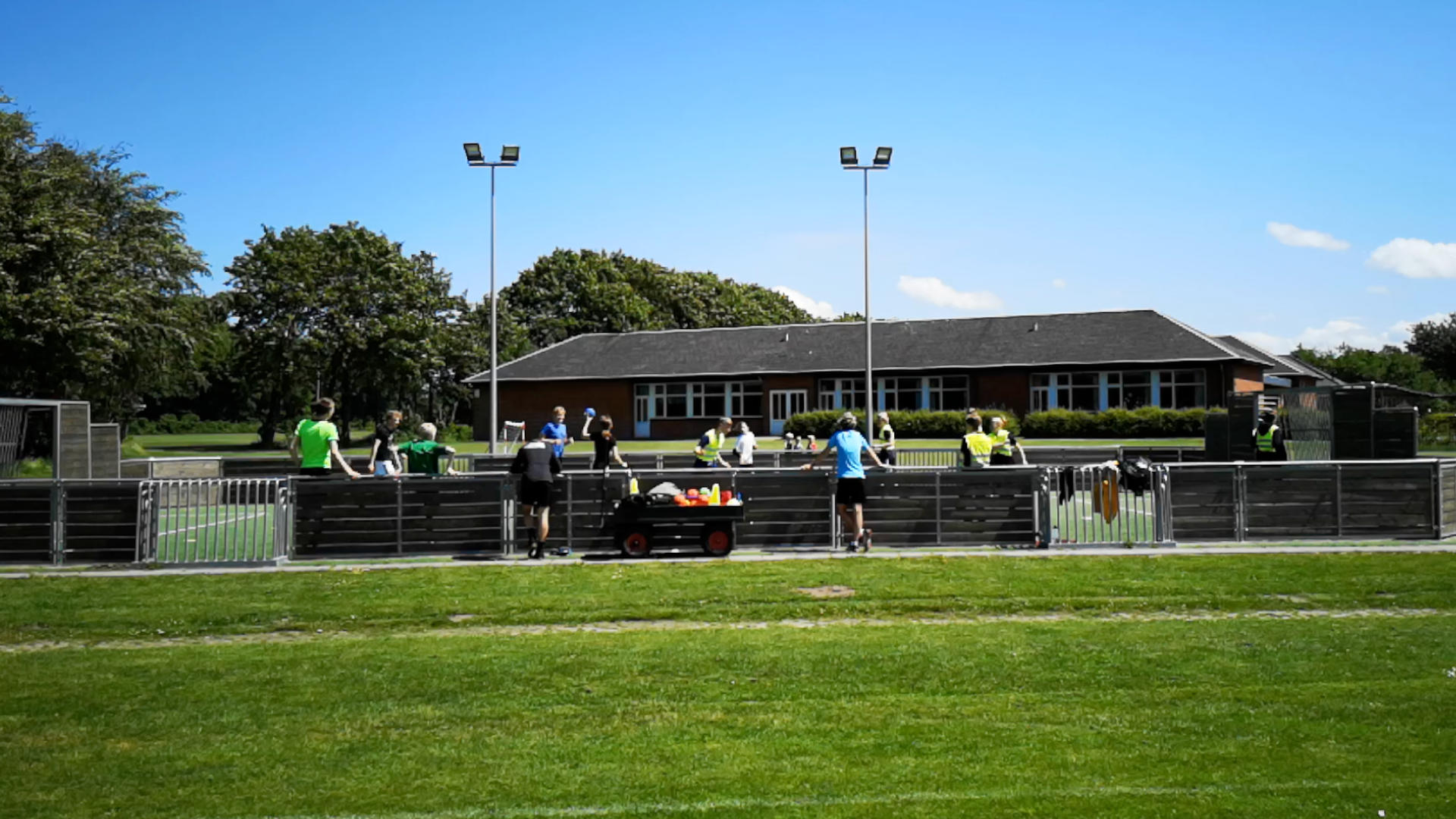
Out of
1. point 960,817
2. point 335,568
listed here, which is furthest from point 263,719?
point 335,568

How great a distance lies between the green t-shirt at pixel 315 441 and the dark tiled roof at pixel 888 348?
4214 centimetres

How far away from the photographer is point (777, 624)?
10.6 m

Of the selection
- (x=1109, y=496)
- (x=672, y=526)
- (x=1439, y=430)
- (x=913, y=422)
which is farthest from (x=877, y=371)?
(x=672, y=526)

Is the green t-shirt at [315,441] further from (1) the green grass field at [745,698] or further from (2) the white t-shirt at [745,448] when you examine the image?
(2) the white t-shirt at [745,448]

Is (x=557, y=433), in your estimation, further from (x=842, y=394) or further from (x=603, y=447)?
(x=842, y=394)

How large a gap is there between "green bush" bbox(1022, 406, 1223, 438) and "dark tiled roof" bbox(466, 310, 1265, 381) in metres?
3.76

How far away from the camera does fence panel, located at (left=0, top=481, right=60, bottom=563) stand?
52.6ft

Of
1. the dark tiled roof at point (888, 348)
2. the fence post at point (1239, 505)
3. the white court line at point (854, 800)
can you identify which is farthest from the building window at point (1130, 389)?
the white court line at point (854, 800)

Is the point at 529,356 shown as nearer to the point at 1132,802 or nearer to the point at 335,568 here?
the point at 335,568

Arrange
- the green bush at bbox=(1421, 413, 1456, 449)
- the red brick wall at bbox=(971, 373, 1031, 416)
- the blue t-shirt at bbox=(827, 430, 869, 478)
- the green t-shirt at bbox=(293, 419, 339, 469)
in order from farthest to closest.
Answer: the red brick wall at bbox=(971, 373, 1031, 416)
the green bush at bbox=(1421, 413, 1456, 449)
the green t-shirt at bbox=(293, 419, 339, 469)
the blue t-shirt at bbox=(827, 430, 869, 478)

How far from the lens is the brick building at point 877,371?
2078 inches

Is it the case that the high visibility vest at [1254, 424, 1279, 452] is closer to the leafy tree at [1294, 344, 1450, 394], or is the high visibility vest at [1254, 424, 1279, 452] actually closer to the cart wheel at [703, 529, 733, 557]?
the cart wheel at [703, 529, 733, 557]

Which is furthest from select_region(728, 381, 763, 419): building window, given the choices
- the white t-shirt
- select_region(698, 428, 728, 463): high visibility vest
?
select_region(698, 428, 728, 463): high visibility vest

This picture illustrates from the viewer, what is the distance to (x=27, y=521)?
16094mm
